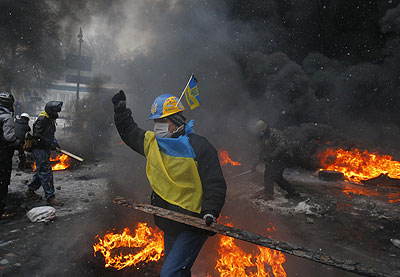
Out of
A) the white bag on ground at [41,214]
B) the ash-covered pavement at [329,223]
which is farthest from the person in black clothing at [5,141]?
the ash-covered pavement at [329,223]

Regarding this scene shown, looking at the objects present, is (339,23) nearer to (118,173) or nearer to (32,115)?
(118,173)

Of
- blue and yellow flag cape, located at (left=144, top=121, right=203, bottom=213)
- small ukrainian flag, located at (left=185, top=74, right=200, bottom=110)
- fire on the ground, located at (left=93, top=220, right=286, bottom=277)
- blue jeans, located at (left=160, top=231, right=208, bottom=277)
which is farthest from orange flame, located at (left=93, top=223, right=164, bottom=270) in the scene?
small ukrainian flag, located at (left=185, top=74, right=200, bottom=110)

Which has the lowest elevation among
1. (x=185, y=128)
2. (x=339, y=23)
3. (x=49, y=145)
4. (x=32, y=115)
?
(x=32, y=115)

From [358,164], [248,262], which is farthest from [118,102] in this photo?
[358,164]

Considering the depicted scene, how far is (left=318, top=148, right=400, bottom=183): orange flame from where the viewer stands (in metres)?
9.55

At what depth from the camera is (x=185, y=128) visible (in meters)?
2.57

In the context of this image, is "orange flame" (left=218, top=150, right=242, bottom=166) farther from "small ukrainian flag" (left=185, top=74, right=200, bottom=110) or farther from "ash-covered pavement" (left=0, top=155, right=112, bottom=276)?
"small ukrainian flag" (left=185, top=74, right=200, bottom=110)

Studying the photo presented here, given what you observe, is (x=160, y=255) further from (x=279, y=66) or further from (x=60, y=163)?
(x=279, y=66)

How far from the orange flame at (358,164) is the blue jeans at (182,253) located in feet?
30.0

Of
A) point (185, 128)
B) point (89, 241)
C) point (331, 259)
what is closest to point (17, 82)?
point (89, 241)

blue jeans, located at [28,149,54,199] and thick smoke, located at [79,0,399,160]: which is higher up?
thick smoke, located at [79,0,399,160]

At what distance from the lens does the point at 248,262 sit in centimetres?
351

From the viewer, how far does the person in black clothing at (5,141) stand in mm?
4309

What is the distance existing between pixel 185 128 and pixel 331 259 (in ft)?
5.51
